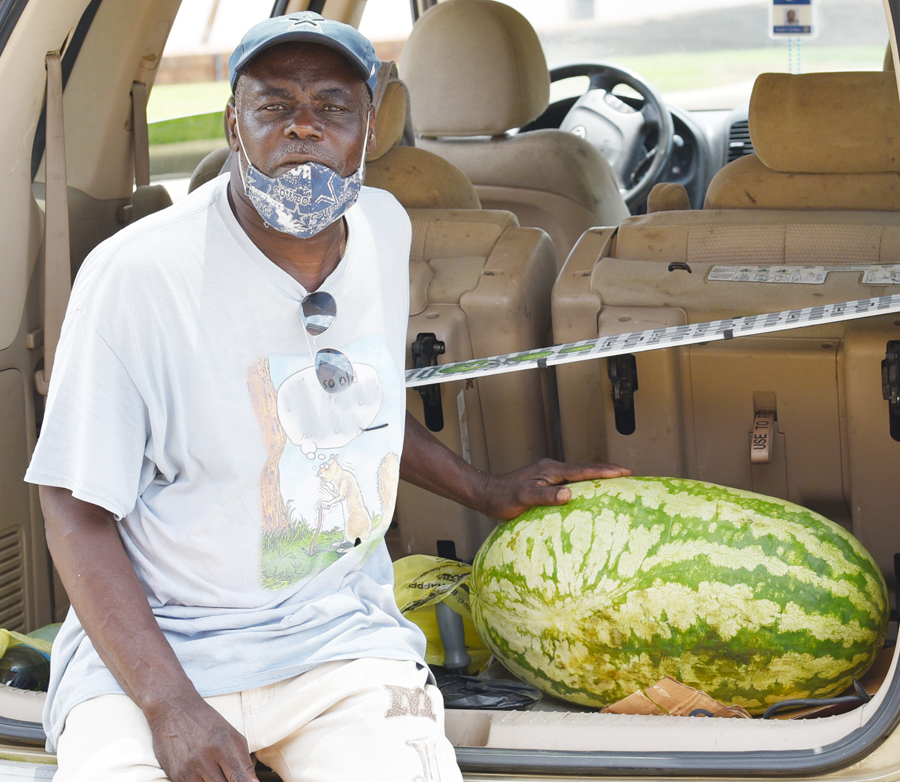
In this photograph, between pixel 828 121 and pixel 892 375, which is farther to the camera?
pixel 828 121

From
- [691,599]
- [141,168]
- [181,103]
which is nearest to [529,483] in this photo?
[691,599]

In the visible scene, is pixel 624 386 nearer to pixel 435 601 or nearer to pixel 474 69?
pixel 435 601

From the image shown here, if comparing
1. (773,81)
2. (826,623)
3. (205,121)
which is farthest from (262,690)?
(205,121)

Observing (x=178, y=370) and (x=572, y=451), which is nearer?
(x=178, y=370)

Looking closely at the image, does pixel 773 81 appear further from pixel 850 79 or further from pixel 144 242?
pixel 144 242

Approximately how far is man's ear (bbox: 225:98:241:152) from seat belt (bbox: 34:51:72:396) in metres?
0.73

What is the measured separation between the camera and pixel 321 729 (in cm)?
189

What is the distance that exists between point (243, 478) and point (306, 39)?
0.76 metres

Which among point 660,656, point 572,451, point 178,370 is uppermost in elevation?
point 178,370

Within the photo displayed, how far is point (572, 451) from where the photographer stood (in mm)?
2887

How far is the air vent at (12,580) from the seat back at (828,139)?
2149mm

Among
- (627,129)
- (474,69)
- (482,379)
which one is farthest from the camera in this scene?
(627,129)

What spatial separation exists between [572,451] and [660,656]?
812mm

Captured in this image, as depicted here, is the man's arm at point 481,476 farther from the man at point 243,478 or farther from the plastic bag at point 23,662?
the plastic bag at point 23,662
